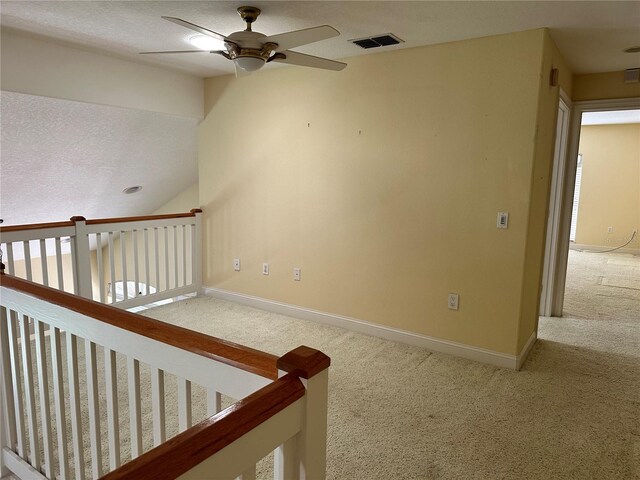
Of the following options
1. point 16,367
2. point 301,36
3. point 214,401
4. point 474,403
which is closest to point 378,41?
point 301,36

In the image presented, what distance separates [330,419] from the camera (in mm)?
2426

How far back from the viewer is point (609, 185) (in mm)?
8016

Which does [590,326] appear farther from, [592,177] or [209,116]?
[592,177]

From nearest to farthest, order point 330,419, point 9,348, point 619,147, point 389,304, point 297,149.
Answer: point 9,348 < point 330,419 < point 389,304 < point 297,149 < point 619,147

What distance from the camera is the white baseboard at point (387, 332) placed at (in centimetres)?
313

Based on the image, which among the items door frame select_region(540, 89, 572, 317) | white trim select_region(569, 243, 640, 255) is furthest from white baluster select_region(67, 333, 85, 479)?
white trim select_region(569, 243, 640, 255)

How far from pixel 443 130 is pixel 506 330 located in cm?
152

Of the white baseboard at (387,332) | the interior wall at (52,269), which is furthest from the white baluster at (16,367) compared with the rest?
the interior wall at (52,269)

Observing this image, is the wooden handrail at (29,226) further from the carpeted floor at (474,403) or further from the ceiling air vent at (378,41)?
the ceiling air vent at (378,41)

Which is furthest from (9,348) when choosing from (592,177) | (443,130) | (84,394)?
(592,177)

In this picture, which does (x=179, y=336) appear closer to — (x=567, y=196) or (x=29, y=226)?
(x=29, y=226)

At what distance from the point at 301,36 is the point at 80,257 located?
263 cm

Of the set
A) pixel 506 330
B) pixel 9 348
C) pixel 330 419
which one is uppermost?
pixel 9 348

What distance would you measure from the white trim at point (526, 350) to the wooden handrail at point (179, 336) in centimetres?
256
